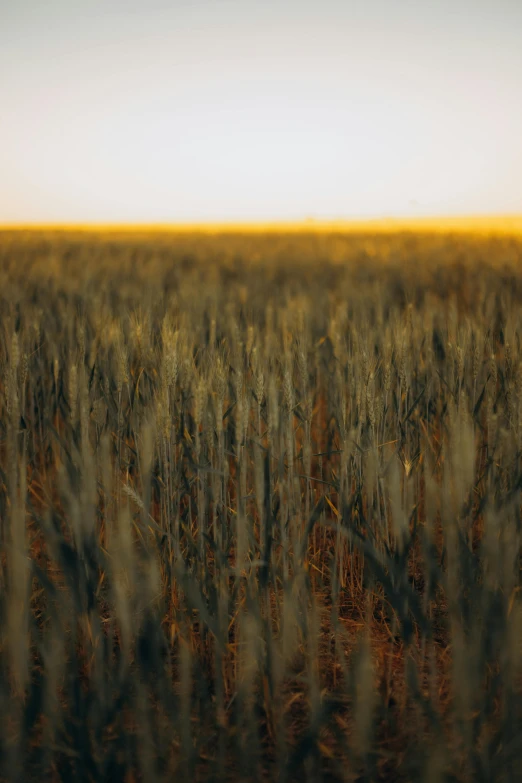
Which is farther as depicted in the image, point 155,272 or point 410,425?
point 155,272

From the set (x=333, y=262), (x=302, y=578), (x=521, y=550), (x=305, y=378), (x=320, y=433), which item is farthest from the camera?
(x=333, y=262)

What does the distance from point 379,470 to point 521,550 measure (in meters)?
0.30

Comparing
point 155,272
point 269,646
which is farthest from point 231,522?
point 155,272

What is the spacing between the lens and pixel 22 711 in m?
0.89

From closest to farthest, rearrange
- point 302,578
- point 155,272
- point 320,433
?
point 302,578
point 320,433
point 155,272

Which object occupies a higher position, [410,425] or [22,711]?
[410,425]

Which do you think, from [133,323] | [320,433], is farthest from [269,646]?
[133,323]

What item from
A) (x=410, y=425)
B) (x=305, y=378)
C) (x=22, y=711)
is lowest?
(x=22, y=711)

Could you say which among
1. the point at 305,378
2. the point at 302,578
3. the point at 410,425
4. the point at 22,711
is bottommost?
the point at 22,711

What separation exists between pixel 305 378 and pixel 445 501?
1.58ft

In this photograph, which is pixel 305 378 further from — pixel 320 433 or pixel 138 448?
pixel 320 433

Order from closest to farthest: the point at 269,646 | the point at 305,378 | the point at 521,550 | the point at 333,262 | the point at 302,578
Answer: the point at 269,646 < the point at 302,578 < the point at 521,550 < the point at 305,378 < the point at 333,262

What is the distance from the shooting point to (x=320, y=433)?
6.82ft

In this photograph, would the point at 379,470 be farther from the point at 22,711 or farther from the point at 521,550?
the point at 22,711
